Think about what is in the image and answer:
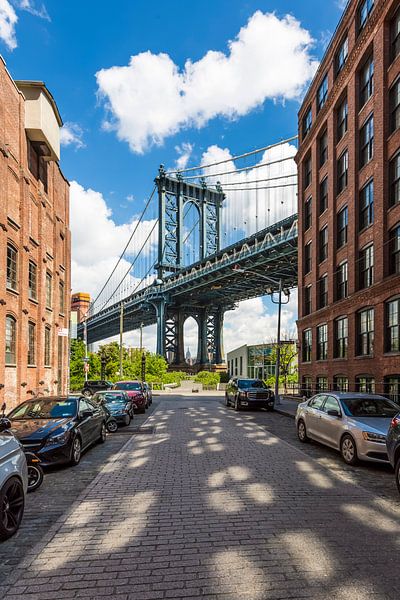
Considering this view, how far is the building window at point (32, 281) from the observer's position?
23933 mm

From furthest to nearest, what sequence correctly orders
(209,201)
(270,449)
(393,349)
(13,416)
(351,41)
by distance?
(209,201)
(351,41)
(393,349)
(270,449)
(13,416)

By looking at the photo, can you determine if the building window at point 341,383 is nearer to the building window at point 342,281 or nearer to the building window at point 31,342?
the building window at point 342,281

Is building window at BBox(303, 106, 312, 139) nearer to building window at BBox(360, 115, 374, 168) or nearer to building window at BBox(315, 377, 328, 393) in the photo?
building window at BBox(360, 115, 374, 168)

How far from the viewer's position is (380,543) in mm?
5055

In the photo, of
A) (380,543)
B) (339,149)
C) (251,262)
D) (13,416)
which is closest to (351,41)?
(339,149)

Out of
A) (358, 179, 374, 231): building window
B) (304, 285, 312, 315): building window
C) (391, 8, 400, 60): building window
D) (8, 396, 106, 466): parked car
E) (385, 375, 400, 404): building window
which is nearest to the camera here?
(8, 396, 106, 466): parked car

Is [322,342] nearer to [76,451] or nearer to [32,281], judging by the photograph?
[32,281]

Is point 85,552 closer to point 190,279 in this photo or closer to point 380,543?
point 380,543

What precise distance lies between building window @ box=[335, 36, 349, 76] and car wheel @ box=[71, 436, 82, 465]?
2496 cm

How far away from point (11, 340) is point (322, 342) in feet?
56.7

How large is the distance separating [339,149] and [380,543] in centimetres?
2515

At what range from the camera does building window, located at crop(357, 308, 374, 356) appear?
865 inches

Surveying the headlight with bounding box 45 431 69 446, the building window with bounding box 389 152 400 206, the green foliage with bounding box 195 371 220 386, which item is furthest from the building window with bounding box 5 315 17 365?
the green foliage with bounding box 195 371 220 386

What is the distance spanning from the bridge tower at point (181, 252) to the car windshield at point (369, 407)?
226 ft
